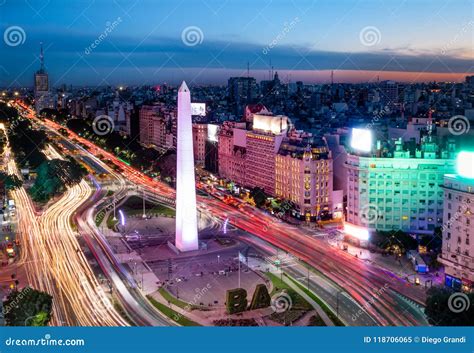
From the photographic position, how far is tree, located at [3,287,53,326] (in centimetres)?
629

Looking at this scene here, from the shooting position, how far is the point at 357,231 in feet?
35.8

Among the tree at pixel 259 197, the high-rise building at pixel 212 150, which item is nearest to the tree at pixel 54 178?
the high-rise building at pixel 212 150

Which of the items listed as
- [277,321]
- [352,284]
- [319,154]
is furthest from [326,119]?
[277,321]

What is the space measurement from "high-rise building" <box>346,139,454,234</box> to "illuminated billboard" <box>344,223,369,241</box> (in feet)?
0.53

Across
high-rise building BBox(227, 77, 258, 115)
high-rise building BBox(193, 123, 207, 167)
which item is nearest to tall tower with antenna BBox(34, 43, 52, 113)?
high-rise building BBox(227, 77, 258, 115)

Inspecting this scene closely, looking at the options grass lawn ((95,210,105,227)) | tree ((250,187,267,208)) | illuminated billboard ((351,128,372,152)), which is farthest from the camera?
tree ((250,187,267,208))

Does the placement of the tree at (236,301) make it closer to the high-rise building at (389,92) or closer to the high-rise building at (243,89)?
the high-rise building at (389,92)

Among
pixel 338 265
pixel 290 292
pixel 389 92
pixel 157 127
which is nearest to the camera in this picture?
pixel 290 292

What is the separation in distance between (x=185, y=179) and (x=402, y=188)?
3922mm

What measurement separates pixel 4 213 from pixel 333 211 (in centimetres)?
659
